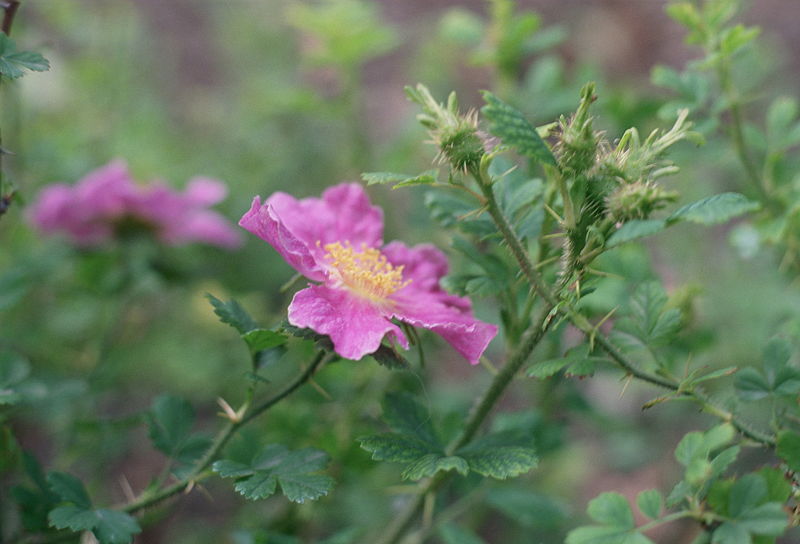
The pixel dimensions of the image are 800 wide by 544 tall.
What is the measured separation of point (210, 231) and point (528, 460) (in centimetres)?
116

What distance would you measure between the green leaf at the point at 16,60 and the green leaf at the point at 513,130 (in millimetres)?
566

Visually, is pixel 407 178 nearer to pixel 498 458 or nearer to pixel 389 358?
pixel 389 358

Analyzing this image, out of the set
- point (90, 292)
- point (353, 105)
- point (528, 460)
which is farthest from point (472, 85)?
point (528, 460)

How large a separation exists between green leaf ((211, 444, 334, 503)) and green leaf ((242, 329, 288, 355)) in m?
0.15

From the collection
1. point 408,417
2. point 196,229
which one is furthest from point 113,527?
point 196,229

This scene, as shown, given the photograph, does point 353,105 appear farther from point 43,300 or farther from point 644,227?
point 644,227

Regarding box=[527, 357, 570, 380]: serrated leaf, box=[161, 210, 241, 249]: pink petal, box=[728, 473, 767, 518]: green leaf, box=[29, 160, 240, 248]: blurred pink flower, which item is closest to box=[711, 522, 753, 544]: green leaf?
box=[728, 473, 767, 518]: green leaf

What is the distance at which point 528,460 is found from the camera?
2.96 ft

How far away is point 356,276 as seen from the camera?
1050mm

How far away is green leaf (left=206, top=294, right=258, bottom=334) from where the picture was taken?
94 centimetres

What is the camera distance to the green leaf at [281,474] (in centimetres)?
91

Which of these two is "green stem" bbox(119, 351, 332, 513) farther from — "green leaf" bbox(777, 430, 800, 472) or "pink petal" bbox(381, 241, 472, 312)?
"green leaf" bbox(777, 430, 800, 472)

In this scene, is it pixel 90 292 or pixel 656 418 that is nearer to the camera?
pixel 90 292

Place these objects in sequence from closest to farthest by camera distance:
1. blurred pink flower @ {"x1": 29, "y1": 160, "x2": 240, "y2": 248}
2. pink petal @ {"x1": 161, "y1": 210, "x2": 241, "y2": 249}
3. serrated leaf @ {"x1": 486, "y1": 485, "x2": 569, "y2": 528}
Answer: serrated leaf @ {"x1": 486, "y1": 485, "x2": 569, "y2": 528}, blurred pink flower @ {"x1": 29, "y1": 160, "x2": 240, "y2": 248}, pink petal @ {"x1": 161, "y1": 210, "x2": 241, "y2": 249}
